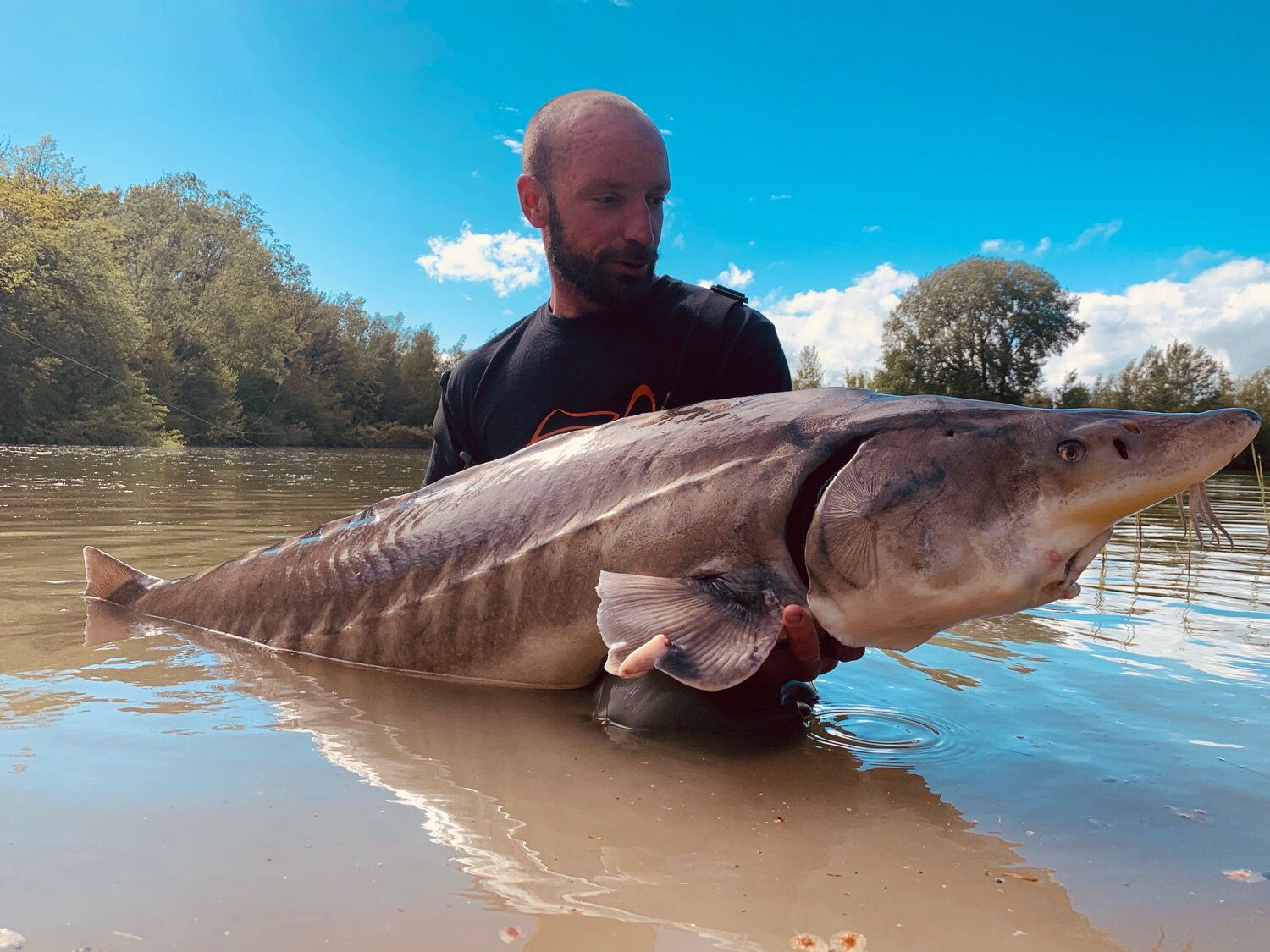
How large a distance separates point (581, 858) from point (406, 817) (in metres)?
0.40

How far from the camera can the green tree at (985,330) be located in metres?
56.5

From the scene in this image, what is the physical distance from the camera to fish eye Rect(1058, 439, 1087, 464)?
211cm

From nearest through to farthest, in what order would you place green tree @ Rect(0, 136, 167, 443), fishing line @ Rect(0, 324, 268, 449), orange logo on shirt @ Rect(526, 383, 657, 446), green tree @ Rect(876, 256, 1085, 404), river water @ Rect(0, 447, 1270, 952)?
river water @ Rect(0, 447, 1270, 952) → orange logo on shirt @ Rect(526, 383, 657, 446) → fishing line @ Rect(0, 324, 268, 449) → green tree @ Rect(0, 136, 167, 443) → green tree @ Rect(876, 256, 1085, 404)

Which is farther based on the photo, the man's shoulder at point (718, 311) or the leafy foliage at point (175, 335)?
the leafy foliage at point (175, 335)

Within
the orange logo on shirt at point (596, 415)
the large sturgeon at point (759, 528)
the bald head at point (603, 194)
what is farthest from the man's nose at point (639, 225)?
the large sturgeon at point (759, 528)

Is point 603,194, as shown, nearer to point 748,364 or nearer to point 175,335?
point 748,364

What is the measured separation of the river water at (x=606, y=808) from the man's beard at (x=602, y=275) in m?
1.84

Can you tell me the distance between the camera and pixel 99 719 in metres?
2.44

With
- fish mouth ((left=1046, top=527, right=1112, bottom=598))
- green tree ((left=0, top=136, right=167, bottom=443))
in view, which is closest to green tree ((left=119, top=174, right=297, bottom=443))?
green tree ((left=0, top=136, right=167, bottom=443))

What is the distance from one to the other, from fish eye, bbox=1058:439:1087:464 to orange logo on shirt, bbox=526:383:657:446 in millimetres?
1919

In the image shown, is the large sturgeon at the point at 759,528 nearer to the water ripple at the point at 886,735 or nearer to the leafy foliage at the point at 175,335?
the water ripple at the point at 886,735

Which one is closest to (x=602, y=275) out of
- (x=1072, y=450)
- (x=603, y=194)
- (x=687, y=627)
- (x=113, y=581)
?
Answer: (x=603, y=194)

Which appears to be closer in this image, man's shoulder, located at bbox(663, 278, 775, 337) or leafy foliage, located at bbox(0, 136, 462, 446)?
man's shoulder, located at bbox(663, 278, 775, 337)

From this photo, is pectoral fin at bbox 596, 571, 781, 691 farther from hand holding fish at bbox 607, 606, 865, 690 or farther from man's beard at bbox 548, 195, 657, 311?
man's beard at bbox 548, 195, 657, 311
